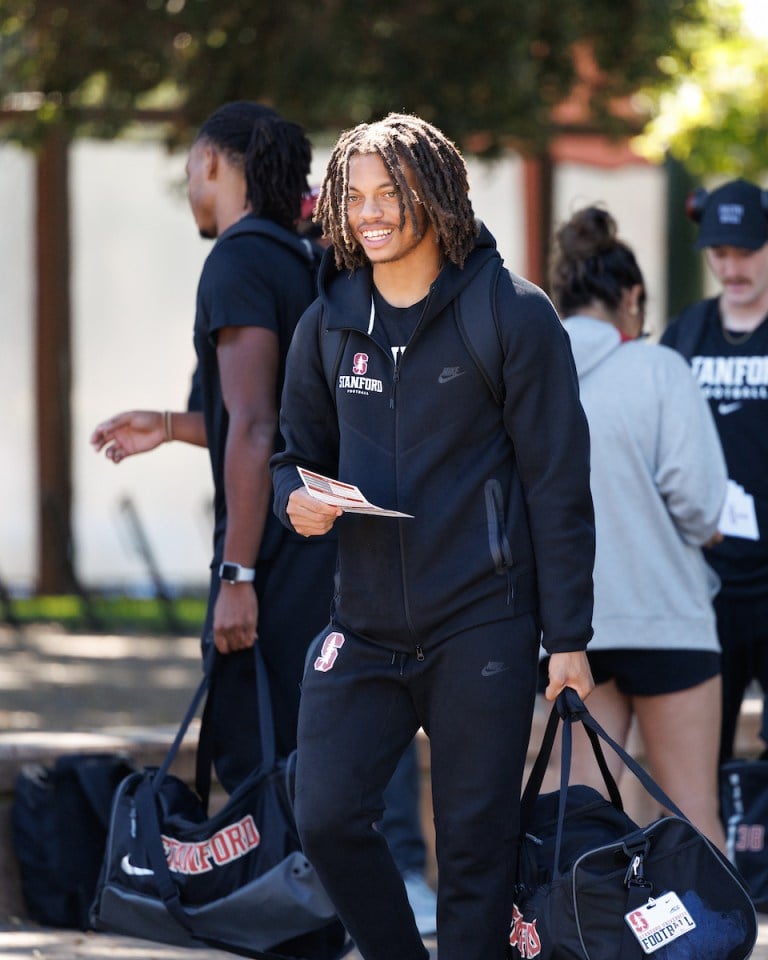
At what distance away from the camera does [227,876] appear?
13.8 feet

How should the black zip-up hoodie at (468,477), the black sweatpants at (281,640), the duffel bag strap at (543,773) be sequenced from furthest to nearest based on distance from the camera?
the black sweatpants at (281,640) < the duffel bag strap at (543,773) < the black zip-up hoodie at (468,477)

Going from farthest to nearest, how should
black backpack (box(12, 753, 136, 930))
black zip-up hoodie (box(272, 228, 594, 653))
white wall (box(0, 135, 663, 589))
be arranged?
white wall (box(0, 135, 663, 589)) < black backpack (box(12, 753, 136, 930)) < black zip-up hoodie (box(272, 228, 594, 653))

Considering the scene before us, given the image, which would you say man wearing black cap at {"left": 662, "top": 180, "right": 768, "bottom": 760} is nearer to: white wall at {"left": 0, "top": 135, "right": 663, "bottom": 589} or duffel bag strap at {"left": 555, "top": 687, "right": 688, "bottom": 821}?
duffel bag strap at {"left": 555, "top": 687, "right": 688, "bottom": 821}

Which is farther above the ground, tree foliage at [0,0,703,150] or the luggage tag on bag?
tree foliage at [0,0,703,150]

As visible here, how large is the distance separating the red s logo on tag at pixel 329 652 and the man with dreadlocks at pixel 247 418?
0.69 m

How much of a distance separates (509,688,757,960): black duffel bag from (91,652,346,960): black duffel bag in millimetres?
752

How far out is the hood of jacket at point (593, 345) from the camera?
457cm

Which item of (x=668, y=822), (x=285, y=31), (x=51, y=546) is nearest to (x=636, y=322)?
(x=668, y=822)

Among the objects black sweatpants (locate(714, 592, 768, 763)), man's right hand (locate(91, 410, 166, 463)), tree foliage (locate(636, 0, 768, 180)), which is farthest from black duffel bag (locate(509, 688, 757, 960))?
tree foliage (locate(636, 0, 768, 180))

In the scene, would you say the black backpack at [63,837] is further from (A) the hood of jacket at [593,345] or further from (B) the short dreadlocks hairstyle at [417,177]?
(B) the short dreadlocks hairstyle at [417,177]

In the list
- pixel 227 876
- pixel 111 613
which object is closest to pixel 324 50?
pixel 227 876

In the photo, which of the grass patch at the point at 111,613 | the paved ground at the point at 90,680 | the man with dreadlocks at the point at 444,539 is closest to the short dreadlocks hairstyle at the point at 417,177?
the man with dreadlocks at the point at 444,539

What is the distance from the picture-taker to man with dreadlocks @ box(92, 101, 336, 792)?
4.31 metres

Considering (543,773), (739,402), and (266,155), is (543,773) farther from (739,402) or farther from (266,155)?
(739,402)
